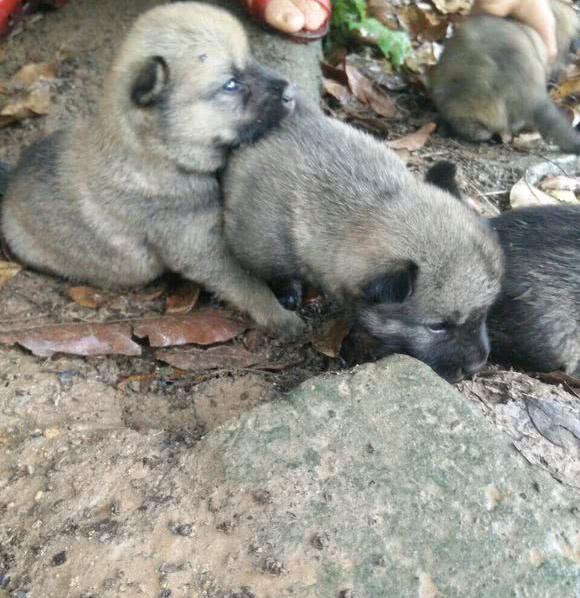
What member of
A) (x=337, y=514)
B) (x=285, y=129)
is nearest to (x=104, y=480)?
(x=337, y=514)

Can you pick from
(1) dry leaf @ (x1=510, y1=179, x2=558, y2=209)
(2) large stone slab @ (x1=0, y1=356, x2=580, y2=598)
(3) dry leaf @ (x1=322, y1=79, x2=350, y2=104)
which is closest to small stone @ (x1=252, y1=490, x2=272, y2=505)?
(2) large stone slab @ (x1=0, y1=356, x2=580, y2=598)

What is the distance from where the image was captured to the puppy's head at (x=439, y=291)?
365 cm

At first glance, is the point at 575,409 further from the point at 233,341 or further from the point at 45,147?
the point at 45,147

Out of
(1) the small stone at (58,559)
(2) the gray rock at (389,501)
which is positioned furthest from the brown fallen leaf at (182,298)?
(1) the small stone at (58,559)

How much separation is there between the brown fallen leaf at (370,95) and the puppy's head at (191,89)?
289 cm

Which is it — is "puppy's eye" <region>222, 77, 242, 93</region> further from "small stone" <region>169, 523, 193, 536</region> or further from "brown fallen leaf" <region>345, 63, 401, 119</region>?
"brown fallen leaf" <region>345, 63, 401, 119</region>

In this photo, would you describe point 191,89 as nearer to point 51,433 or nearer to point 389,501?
point 51,433

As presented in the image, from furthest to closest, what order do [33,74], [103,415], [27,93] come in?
[33,74] < [27,93] < [103,415]

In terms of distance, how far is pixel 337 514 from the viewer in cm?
284

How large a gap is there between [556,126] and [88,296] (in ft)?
14.8

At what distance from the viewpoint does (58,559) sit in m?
2.77

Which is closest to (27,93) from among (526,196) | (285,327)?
(285,327)

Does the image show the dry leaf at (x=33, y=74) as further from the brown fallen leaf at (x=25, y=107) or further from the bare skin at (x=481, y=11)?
the bare skin at (x=481, y=11)

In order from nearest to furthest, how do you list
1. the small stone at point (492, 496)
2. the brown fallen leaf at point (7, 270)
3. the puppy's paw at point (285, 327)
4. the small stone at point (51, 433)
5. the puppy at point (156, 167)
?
the small stone at point (492, 496) < the small stone at point (51, 433) < the puppy at point (156, 167) < the puppy's paw at point (285, 327) < the brown fallen leaf at point (7, 270)
